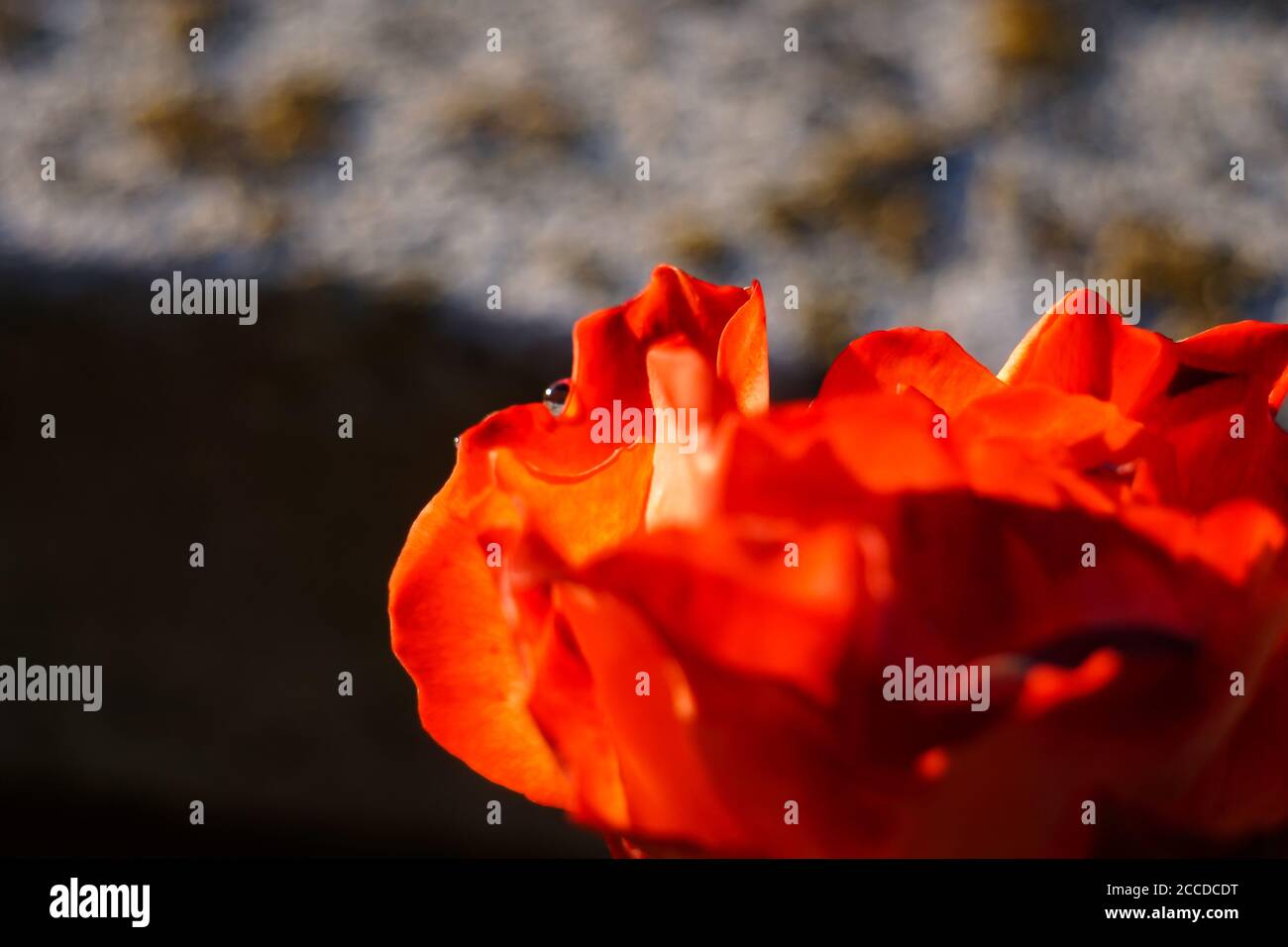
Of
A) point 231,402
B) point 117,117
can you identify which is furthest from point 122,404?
point 117,117

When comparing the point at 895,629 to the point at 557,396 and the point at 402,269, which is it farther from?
the point at 402,269

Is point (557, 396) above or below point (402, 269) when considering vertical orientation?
below

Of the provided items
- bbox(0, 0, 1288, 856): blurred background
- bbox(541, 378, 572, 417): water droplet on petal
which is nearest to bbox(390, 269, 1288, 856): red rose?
bbox(541, 378, 572, 417): water droplet on petal

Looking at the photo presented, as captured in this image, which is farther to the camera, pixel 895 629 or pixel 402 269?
pixel 402 269

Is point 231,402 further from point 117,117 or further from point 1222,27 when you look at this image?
point 1222,27

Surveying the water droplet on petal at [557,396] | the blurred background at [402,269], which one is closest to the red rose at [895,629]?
the water droplet on petal at [557,396]

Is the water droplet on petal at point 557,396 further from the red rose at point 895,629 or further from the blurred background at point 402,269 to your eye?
the blurred background at point 402,269

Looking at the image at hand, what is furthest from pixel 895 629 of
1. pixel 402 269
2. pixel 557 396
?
pixel 402 269
